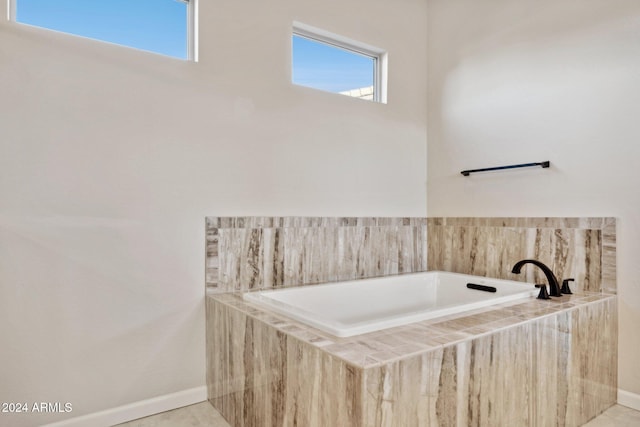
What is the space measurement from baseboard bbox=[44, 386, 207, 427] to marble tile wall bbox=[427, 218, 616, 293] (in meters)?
2.01

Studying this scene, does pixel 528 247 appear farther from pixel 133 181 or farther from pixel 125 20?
pixel 125 20

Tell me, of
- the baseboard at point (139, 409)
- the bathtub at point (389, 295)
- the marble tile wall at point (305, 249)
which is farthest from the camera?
the marble tile wall at point (305, 249)

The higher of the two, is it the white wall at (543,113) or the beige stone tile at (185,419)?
the white wall at (543,113)

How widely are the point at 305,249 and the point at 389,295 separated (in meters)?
0.68

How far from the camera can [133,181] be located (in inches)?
78.6

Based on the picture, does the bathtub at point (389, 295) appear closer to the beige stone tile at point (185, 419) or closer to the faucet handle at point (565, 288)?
the faucet handle at point (565, 288)

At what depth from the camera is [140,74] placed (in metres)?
2.02

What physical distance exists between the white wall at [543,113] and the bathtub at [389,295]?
542 mm

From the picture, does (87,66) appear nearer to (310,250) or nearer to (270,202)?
(270,202)

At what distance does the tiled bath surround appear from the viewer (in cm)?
125

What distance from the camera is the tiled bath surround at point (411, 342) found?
125 centimetres

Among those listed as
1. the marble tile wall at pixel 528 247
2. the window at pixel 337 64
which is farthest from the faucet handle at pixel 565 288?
the window at pixel 337 64

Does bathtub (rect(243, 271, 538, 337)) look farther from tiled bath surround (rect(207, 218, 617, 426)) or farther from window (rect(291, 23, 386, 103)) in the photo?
window (rect(291, 23, 386, 103))

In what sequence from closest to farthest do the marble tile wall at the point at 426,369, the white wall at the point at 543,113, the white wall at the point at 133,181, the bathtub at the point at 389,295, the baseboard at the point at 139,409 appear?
the marble tile wall at the point at 426,369 → the white wall at the point at 133,181 → the baseboard at the point at 139,409 → the bathtub at the point at 389,295 → the white wall at the point at 543,113
